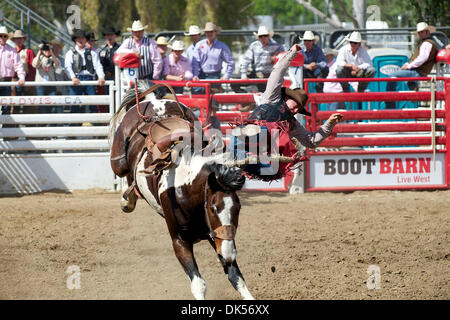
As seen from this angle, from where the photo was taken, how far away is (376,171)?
10.0m

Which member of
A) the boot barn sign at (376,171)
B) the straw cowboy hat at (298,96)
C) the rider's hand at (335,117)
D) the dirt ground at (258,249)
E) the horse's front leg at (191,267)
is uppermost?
the straw cowboy hat at (298,96)

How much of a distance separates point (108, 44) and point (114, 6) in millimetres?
13534

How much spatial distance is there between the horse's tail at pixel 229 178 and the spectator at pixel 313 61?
649cm

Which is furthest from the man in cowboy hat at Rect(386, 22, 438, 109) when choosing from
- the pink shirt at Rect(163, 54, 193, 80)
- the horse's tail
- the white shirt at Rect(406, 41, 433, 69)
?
the horse's tail

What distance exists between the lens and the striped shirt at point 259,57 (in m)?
10.6

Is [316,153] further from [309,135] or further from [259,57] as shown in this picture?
[309,135]

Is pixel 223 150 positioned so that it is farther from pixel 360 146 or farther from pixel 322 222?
pixel 360 146

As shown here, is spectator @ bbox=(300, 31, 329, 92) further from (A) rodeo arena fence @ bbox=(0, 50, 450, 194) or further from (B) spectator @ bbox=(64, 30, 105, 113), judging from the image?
(B) spectator @ bbox=(64, 30, 105, 113)

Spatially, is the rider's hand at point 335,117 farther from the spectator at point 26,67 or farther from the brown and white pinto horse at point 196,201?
the spectator at point 26,67

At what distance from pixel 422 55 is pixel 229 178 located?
7189mm

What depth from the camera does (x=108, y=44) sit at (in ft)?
35.8

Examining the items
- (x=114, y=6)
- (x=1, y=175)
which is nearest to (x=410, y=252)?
(x=1, y=175)

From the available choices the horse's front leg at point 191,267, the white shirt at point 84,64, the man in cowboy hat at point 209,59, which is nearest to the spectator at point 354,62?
the man in cowboy hat at point 209,59

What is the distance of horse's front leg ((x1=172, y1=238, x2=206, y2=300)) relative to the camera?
4.65m
